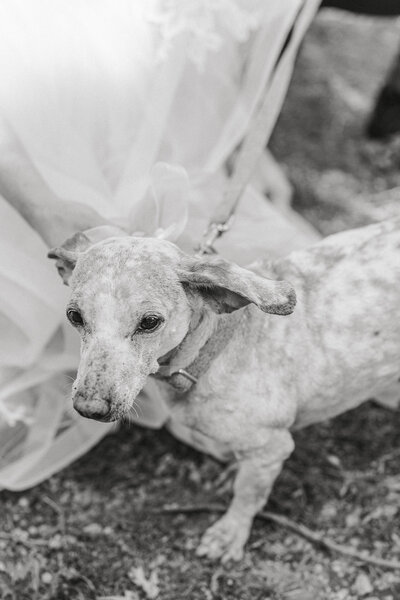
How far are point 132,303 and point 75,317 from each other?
222 mm

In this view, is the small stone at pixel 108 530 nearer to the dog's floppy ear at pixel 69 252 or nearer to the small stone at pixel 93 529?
the small stone at pixel 93 529

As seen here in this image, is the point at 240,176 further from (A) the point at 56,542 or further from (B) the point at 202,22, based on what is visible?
(A) the point at 56,542

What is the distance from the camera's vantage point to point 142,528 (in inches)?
129

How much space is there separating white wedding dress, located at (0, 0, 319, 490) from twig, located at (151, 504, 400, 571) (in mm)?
422

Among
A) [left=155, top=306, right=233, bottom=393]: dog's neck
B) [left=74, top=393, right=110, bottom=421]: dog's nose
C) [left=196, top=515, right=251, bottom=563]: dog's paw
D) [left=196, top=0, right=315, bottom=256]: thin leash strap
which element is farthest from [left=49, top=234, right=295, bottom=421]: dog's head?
[left=196, top=515, right=251, bottom=563]: dog's paw

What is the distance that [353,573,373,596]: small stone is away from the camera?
3.01m

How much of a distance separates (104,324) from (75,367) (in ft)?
3.65

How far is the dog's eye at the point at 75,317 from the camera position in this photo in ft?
7.59

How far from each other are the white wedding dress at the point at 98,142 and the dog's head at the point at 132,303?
1.28 feet

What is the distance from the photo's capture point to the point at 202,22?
3445 millimetres

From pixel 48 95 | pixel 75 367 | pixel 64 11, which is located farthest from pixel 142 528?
pixel 64 11

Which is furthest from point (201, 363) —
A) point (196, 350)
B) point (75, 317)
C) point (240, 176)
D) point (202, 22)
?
point (202, 22)

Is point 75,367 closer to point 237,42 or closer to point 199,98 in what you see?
point 199,98

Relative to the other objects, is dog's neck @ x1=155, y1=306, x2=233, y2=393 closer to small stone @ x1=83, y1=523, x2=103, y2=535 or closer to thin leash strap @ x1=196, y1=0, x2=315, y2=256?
thin leash strap @ x1=196, y1=0, x2=315, y2=256
